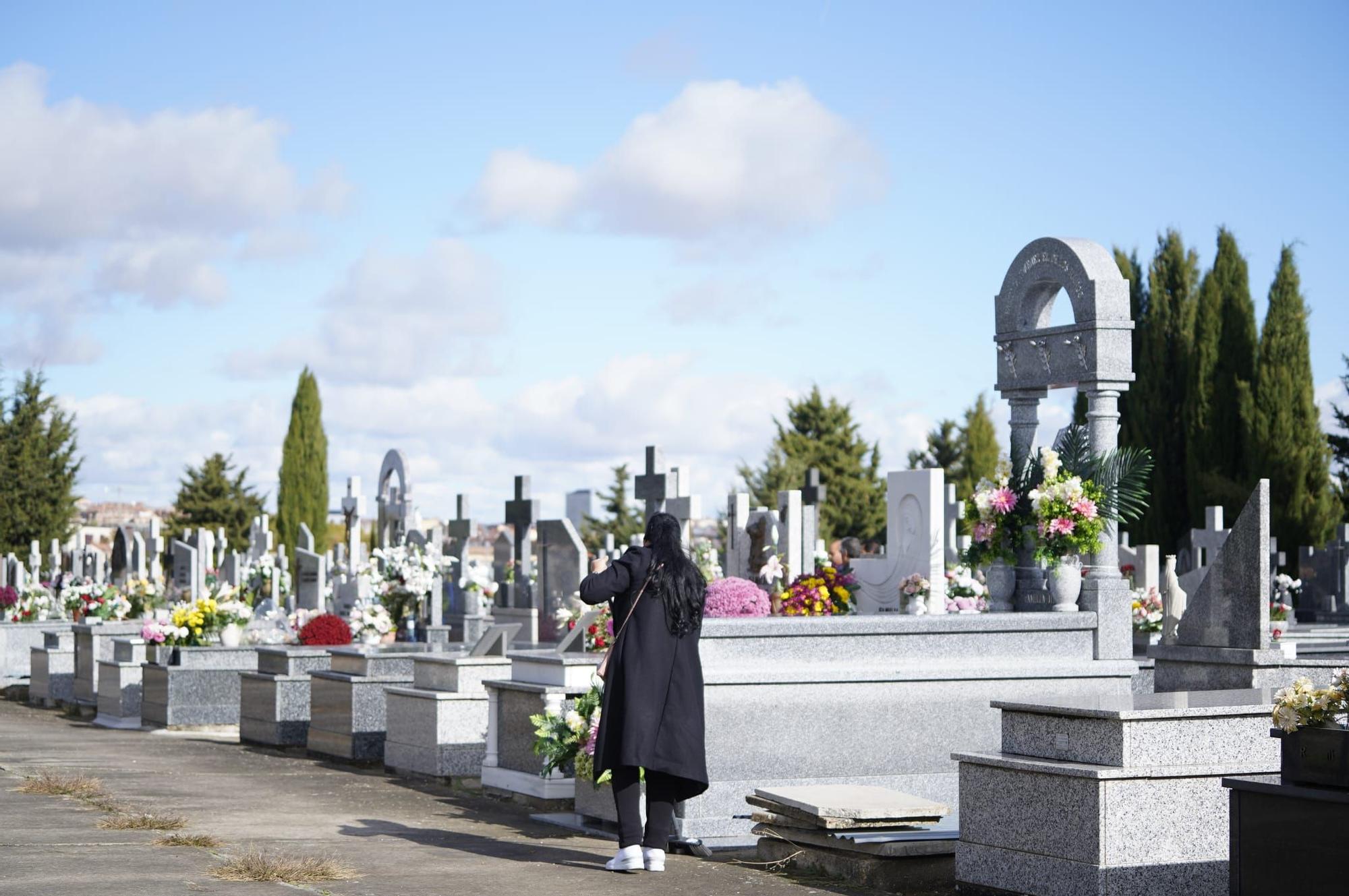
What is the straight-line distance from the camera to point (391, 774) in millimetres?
13148

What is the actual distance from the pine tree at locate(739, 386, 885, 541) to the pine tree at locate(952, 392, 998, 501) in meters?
2.50

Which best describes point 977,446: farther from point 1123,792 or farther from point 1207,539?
point 1123,792

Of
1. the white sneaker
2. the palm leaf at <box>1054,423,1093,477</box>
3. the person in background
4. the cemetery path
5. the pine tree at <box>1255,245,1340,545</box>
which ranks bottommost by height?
the cemetery path

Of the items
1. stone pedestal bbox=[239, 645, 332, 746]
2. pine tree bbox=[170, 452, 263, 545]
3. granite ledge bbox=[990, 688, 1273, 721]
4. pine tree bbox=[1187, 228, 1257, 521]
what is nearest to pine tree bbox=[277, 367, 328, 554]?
pine tree bbox=[170, 452, 263, 545]

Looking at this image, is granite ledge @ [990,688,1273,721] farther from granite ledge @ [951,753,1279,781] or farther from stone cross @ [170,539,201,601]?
stone cross @ [170,539,201,601]

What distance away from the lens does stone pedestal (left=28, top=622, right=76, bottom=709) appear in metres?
21.0

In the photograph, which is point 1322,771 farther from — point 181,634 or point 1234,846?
point 181,634

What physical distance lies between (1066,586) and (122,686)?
1156cm

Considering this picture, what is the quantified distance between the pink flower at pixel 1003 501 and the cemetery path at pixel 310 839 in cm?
325

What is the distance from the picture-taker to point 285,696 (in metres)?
15.2

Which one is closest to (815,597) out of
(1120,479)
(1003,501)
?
(1003,501)

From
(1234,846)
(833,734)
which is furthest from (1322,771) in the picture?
(833,734)

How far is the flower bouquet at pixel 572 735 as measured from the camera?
9.69 metres

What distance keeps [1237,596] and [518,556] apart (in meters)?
15.9
